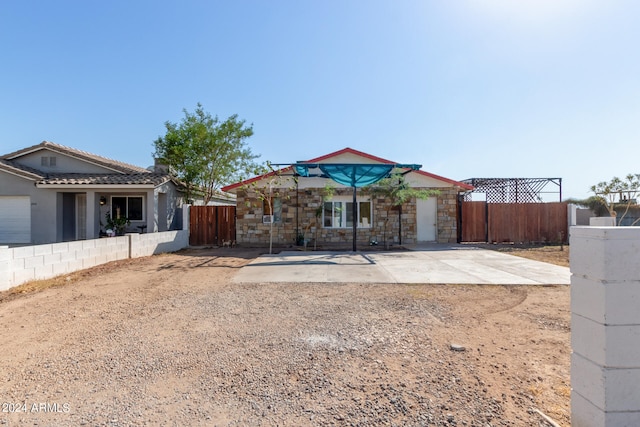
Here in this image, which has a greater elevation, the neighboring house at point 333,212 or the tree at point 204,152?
the tree at point 204,152

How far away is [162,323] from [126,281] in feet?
11.2

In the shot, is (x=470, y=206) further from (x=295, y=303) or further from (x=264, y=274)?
(x=295, y=303)

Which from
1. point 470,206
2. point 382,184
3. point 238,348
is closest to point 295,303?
point 238,348

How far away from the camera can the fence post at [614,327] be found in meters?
1.86

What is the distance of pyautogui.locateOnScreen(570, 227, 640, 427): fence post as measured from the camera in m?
1.86

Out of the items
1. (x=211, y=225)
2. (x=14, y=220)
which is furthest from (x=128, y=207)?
(x=211, y=225)

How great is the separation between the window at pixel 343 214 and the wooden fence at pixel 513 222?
4.59 metres

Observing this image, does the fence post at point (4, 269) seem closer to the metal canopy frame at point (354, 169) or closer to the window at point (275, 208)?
the metal canopy frame at point (354, 169)

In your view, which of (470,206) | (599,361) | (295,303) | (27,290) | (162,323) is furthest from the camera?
(470,206)

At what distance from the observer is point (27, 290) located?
598 centimetres

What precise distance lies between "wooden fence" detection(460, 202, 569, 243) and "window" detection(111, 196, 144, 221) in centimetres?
1576

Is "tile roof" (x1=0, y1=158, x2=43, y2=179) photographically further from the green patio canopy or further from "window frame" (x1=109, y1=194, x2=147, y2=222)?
the green patio canopy

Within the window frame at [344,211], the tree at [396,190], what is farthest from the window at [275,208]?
the tree at [396,190]

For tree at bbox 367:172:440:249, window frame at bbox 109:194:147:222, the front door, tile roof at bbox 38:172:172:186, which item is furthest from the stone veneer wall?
window frame at bbox 109:194:147:222
